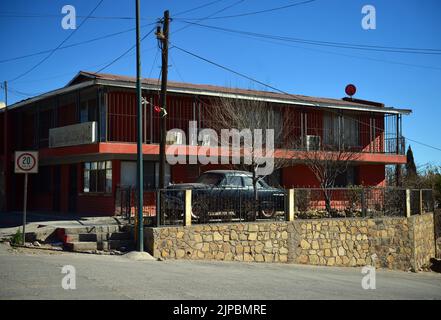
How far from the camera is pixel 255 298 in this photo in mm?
8883

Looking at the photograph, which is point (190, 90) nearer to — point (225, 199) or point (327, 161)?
point (327, 161)

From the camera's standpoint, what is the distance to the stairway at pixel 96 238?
47.1 feet

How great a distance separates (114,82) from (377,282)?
1175 centimetres

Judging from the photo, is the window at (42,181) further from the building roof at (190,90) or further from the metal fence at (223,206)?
the metal fence at (223,206)

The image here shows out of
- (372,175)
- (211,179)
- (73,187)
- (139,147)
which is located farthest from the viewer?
(372,175)

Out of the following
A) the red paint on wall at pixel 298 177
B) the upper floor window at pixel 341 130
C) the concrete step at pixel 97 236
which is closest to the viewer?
the concrete step at pixel 97 236

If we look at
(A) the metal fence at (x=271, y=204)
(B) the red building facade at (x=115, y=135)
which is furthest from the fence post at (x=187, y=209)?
(B) the red building facade at (x=115, y=135)

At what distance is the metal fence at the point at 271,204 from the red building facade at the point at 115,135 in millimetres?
2256

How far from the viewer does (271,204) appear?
16516mm

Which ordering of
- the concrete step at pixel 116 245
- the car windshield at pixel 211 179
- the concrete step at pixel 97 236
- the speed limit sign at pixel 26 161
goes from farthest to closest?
the car windshield at pixel 211 179 < the speed limit sign at pixel 26 161 < the concrete step at pixel 97 236 < the concrete step at pixel 116 245

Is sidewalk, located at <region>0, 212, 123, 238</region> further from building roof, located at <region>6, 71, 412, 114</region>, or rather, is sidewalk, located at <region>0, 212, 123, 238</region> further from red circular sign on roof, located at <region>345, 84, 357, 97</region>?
red circular sign on roof, located at <region>345, 84, 357, 97</region>

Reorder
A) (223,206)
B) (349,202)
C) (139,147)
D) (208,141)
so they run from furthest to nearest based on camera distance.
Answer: (208,141) < (349,202) < (223,206) < (139,147)

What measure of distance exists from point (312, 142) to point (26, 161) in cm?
1413

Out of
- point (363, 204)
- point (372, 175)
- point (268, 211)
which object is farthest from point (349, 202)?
point (372, 175)
